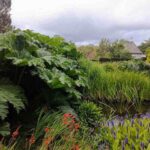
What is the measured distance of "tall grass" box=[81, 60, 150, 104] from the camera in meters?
6.70

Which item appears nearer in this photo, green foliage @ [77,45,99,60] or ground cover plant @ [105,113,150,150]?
ground cover plant @ [105,113,150,150]

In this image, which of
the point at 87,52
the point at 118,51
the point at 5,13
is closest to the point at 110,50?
the point at 118,51

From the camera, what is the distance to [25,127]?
15.5 ft

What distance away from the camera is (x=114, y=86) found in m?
6.85

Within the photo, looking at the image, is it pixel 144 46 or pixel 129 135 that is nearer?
pixel 129 135

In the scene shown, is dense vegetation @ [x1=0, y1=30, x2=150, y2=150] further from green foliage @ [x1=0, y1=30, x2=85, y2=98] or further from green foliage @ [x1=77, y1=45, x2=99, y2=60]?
green foliage @ [x1=77, y1=45, x2=99, y2=60]

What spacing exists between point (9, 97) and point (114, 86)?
3049mm

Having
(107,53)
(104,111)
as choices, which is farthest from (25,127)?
(107,53)

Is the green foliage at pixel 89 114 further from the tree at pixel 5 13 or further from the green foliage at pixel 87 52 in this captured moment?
the tree at pixel 5 13

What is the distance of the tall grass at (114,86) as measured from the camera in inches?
264

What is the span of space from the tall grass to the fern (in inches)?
88.0

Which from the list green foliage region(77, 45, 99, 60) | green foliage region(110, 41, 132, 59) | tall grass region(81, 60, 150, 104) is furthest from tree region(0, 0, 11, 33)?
green foliage region(110, 41, 132, 59)

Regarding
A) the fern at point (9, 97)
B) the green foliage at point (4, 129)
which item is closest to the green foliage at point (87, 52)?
the fern at point (9, 97)

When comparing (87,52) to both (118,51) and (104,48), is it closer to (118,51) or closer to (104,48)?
(118,51)
